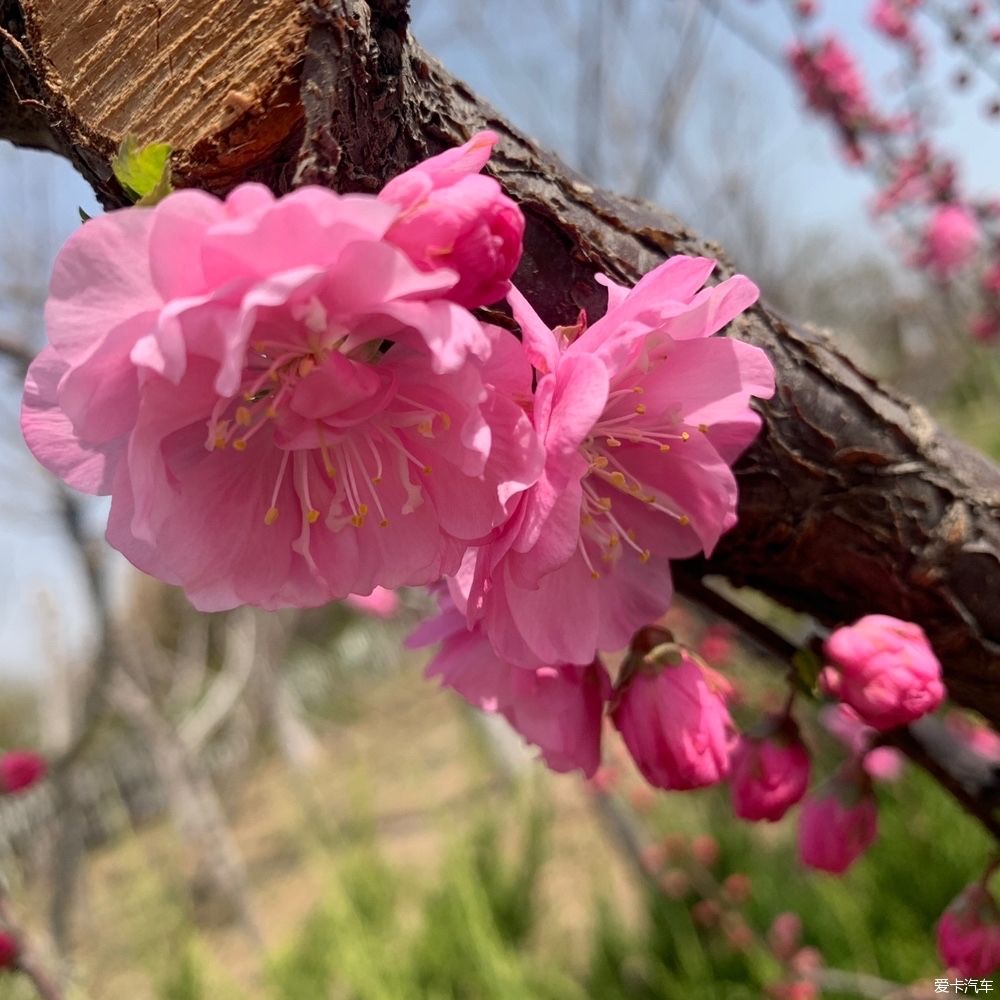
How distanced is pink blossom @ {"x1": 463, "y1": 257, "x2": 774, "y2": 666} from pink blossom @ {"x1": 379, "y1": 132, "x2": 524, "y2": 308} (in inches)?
2.1

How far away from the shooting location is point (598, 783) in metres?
2.48

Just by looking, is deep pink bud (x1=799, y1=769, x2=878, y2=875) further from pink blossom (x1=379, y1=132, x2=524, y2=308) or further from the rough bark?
pink blossom (x1=379, y1=132, x2=524, y2=308)

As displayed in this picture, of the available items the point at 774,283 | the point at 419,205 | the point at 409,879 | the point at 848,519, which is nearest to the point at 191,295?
the point at 419,205

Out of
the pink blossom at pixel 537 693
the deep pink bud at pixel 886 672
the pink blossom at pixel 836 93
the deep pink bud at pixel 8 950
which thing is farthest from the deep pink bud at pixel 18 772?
the pink blossom at pixel 836 93

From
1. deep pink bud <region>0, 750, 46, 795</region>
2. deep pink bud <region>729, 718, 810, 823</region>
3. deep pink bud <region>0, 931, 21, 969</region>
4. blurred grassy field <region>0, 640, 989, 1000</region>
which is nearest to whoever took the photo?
deep pink bud <region>729, 718, 810, 823</region>

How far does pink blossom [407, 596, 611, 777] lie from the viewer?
2.05 feet

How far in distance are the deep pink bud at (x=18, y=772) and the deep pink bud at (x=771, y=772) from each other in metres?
1.43

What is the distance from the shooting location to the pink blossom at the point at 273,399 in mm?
365

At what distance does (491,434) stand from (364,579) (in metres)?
0.13

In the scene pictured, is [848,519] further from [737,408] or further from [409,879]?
[409,879]

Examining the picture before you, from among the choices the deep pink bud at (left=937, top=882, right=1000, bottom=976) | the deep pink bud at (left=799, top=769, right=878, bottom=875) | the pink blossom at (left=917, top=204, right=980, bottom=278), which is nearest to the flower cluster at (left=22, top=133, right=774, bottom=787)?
the deep pink bud at (left=799, top=769, right=878, bottom=875)

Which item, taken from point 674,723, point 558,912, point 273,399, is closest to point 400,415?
point 273,399

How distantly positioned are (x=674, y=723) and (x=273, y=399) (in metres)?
0.37

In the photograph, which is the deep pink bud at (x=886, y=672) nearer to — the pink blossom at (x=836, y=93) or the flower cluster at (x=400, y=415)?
the flower cluster at (x=400, y=415)
